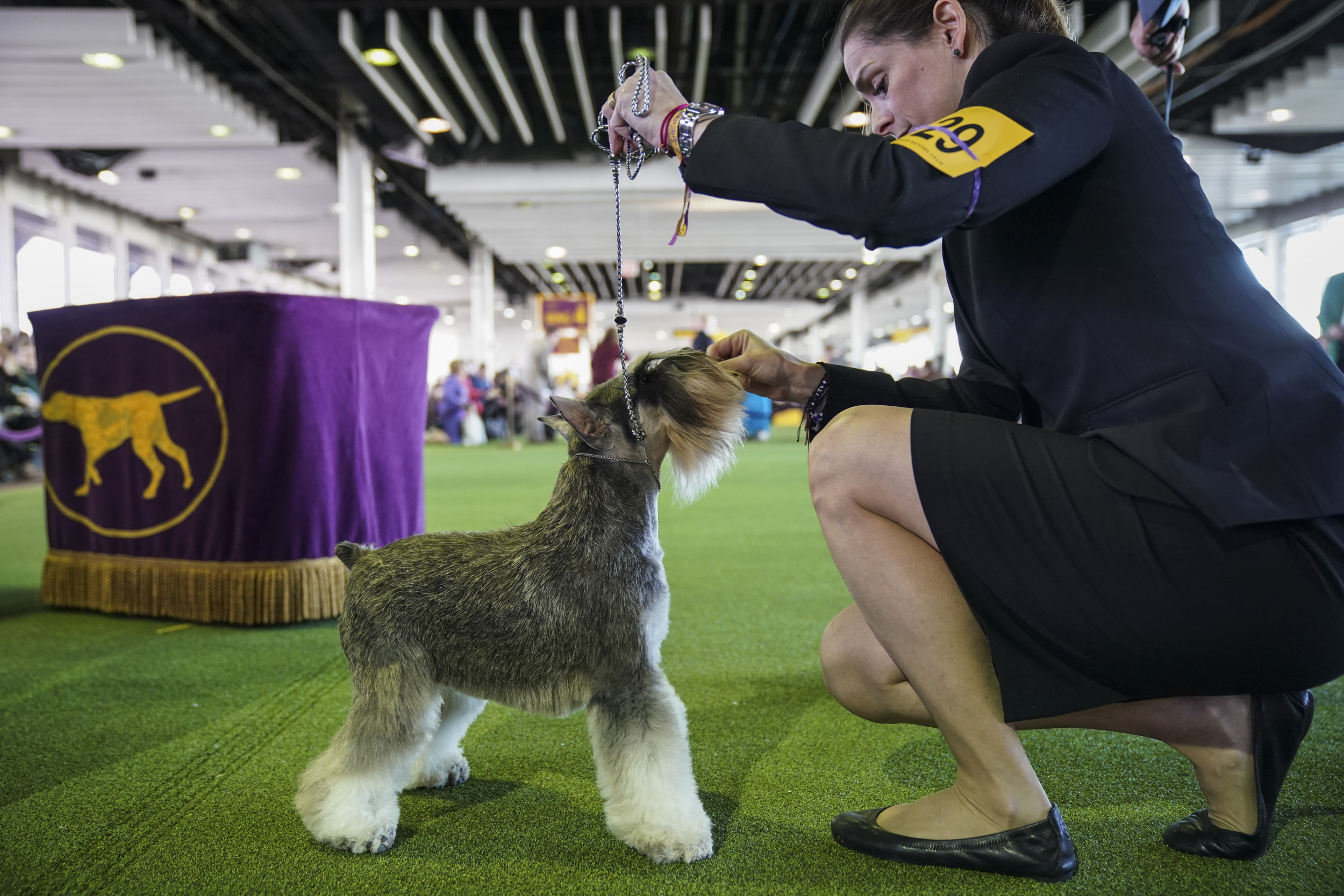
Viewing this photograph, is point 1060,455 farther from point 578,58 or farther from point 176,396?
point 578,58

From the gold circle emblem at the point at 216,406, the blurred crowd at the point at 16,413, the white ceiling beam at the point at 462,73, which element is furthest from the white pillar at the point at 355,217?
the gold circle emblem at the point at 216,406

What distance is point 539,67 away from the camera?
909 centimetres

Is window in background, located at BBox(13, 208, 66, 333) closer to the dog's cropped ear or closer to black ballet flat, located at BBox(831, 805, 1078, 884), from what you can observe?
the dog's cropped ear

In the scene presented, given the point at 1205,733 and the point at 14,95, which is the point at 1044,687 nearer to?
the point at 1205,733

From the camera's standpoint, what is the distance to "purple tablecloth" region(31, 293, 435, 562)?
3.00m

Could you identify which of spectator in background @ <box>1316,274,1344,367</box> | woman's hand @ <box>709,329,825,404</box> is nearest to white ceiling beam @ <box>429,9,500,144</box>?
woman's hand @ <box>709,329,825,404</box>

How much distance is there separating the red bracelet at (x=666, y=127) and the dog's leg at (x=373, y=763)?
3.35 feet

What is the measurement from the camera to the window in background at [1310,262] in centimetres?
1484

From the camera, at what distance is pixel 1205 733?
1.42 m

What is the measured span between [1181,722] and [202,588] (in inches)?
123

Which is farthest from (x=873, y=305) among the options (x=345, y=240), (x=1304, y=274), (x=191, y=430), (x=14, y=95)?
(x=191, y=430)

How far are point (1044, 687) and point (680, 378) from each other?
0.82 metres

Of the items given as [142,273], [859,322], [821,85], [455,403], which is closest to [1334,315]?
[821,85]

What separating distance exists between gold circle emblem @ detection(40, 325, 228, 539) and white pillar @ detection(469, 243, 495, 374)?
57.5ft
